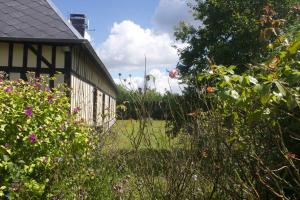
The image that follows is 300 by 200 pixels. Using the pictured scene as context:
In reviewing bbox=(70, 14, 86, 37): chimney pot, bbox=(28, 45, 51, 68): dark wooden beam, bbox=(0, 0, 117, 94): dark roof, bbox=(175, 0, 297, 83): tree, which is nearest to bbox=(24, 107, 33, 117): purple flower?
bbox=(0, 0, 117, 94): dark roof

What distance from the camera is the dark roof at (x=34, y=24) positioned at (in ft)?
36.8

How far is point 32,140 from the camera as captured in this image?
16.2ft

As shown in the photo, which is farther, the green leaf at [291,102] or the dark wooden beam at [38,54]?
the dark wooden beam at [38,54]

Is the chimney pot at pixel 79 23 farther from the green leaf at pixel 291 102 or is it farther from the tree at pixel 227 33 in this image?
the green leaf at pixel 291 102

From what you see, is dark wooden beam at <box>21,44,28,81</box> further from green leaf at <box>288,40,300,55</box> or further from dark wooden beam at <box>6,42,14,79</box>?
green leaf at <box>288,40,300,55</box>

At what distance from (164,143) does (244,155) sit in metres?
0.75

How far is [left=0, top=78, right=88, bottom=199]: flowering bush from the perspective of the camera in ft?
16.0

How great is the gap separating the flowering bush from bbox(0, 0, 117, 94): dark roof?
5.59 m

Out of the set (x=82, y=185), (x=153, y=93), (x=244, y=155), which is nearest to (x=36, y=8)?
(x=82, y=185)

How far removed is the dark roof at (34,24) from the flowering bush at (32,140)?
5586 millimetres

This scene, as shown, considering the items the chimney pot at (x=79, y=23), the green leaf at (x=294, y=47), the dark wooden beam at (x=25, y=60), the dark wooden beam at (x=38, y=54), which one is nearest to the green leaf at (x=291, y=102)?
the green leaf at (x=294, y=47)

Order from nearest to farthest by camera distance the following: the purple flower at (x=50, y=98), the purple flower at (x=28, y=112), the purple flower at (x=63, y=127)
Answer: the purple flower at (x=28, y=112) → the purple flower at (x=63, y=127) → the purple flower at (x=50, y=98)

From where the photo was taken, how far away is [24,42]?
37.8 feet

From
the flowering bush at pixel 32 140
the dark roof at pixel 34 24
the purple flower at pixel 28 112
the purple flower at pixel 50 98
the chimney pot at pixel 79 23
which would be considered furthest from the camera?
the chimney pot at pixel 79 23
